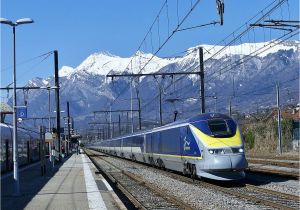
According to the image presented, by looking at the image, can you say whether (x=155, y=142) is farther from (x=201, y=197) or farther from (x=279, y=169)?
(x=201, y=197)

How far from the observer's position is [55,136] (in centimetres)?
4769

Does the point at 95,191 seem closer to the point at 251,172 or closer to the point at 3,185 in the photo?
the point at 3,185

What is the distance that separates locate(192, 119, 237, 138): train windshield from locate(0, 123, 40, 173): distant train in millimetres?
12612

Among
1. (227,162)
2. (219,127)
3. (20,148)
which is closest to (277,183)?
(227,162)

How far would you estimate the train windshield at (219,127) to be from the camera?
2392 centimetres

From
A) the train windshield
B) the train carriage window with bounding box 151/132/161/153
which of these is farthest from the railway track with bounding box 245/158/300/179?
the train carriage window with bounding box 151/132/161/153

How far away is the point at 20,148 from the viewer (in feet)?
140

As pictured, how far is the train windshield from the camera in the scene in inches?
942

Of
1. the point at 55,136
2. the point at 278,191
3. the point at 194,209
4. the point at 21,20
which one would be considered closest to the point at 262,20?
the point at 278,191

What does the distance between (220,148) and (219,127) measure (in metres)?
1.22

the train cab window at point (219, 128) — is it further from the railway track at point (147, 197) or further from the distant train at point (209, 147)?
the railway track at point (147, 197)

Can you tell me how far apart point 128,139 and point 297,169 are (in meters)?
27.5

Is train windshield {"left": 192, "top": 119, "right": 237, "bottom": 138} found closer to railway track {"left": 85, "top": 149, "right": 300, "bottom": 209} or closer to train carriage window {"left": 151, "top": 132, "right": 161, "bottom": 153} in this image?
railway track {"left": 85, "top": 149, "right": 300, "bottom": 209}

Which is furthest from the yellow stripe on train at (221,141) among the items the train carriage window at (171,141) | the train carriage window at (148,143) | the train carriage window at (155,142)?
the train carriage window at (148,143)
